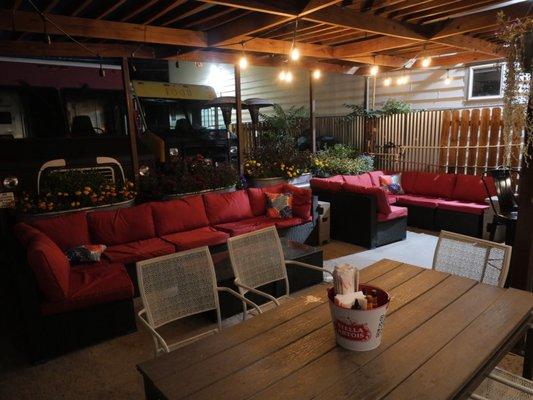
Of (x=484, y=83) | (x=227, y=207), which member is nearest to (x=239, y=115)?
(x=227, y=207)

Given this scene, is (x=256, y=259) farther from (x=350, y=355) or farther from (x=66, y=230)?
(x=66, y=230)

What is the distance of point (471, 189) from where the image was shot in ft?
20.8

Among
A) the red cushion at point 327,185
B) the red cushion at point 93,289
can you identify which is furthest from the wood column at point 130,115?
the red cushion at point 327,185

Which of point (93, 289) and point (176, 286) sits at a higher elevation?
point (176, 286)

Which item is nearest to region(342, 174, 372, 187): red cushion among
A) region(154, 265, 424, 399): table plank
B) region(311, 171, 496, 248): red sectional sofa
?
region(311, 171, 496, 248): red sectional sofa

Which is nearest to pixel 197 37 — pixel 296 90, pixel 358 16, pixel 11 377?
pixel 358 16

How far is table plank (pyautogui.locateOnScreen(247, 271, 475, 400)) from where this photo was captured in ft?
4.44

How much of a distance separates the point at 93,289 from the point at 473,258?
290 centimetres

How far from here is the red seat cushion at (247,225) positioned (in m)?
4.69

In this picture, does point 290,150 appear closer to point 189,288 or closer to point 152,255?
point 152,255

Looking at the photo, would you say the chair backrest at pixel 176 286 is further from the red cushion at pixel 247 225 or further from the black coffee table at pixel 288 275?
the red cushion at pixel 247 225

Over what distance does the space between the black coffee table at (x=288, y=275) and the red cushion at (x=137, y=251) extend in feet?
1.97

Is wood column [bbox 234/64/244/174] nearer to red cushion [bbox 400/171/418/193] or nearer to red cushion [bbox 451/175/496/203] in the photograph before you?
red cushion [bbox 400/171/418/193]

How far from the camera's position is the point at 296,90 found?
38.1 ft
